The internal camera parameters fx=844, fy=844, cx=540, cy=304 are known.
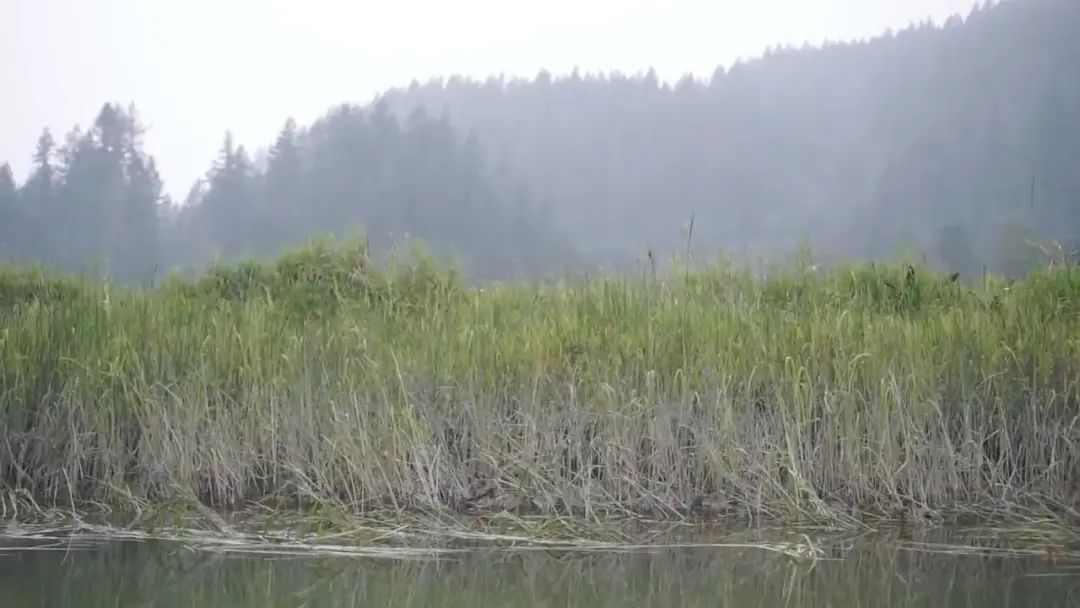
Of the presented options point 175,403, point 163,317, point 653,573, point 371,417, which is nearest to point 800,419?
point 653,573

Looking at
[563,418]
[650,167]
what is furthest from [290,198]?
[563,418]

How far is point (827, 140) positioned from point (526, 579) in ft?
24.0

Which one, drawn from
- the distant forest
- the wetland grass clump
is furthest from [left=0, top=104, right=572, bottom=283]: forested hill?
the wetland grass clump

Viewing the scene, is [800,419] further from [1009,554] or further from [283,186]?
[283,186]

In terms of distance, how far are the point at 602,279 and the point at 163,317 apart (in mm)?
1765

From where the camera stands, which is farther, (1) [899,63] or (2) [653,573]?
(1) [899,63]

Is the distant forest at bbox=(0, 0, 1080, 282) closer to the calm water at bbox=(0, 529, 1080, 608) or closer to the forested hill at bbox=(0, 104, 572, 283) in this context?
the forested hill at bbox=(0, 104, 572, 283)

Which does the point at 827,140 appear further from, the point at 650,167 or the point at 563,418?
the point at 563,418

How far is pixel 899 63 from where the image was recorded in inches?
324

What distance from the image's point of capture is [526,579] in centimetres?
211

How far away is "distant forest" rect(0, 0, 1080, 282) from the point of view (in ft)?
23.2

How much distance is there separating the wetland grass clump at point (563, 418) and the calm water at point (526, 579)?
1.05 feet

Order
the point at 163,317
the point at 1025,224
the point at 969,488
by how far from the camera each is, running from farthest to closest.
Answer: the point at 1025,224 → the point at 163,317 → the point at 969,488

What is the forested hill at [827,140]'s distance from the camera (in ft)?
23.5
